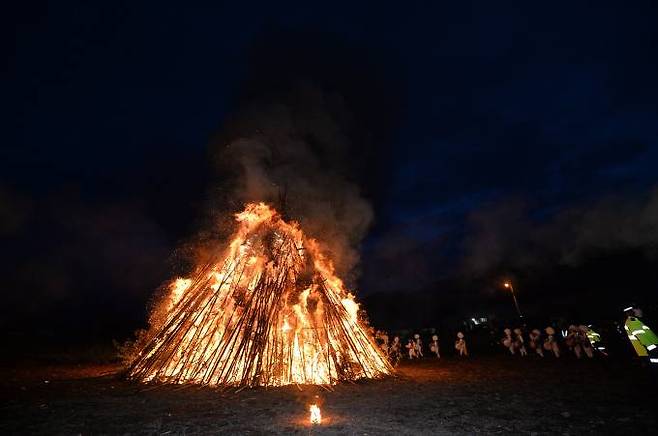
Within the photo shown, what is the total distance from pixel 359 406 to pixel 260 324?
376cm

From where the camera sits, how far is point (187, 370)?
9.65 m

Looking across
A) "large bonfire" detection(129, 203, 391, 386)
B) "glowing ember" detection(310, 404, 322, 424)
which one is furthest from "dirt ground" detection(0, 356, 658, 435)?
"large bonfire" detection(129, 203, 391, 386)

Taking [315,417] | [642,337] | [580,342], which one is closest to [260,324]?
[315,417]

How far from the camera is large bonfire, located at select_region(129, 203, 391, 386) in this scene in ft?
31.6

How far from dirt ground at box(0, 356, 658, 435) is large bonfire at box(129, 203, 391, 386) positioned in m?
0.80

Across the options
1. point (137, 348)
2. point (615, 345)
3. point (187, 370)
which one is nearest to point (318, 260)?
point (187, 370)

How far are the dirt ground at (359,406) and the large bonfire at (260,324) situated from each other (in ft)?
2.63

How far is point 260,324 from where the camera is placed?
10031mm

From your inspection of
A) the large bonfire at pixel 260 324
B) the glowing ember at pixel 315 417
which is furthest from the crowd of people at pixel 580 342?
the glowing ember at pixel 315 417

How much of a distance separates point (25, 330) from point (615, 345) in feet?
123

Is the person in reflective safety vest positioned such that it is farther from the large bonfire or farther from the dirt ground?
the large bonfire

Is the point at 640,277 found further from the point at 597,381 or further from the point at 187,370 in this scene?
the point at 187,370

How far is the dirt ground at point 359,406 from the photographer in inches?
223

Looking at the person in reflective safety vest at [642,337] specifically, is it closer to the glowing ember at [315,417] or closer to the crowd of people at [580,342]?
the crowd of people at [580,342]
